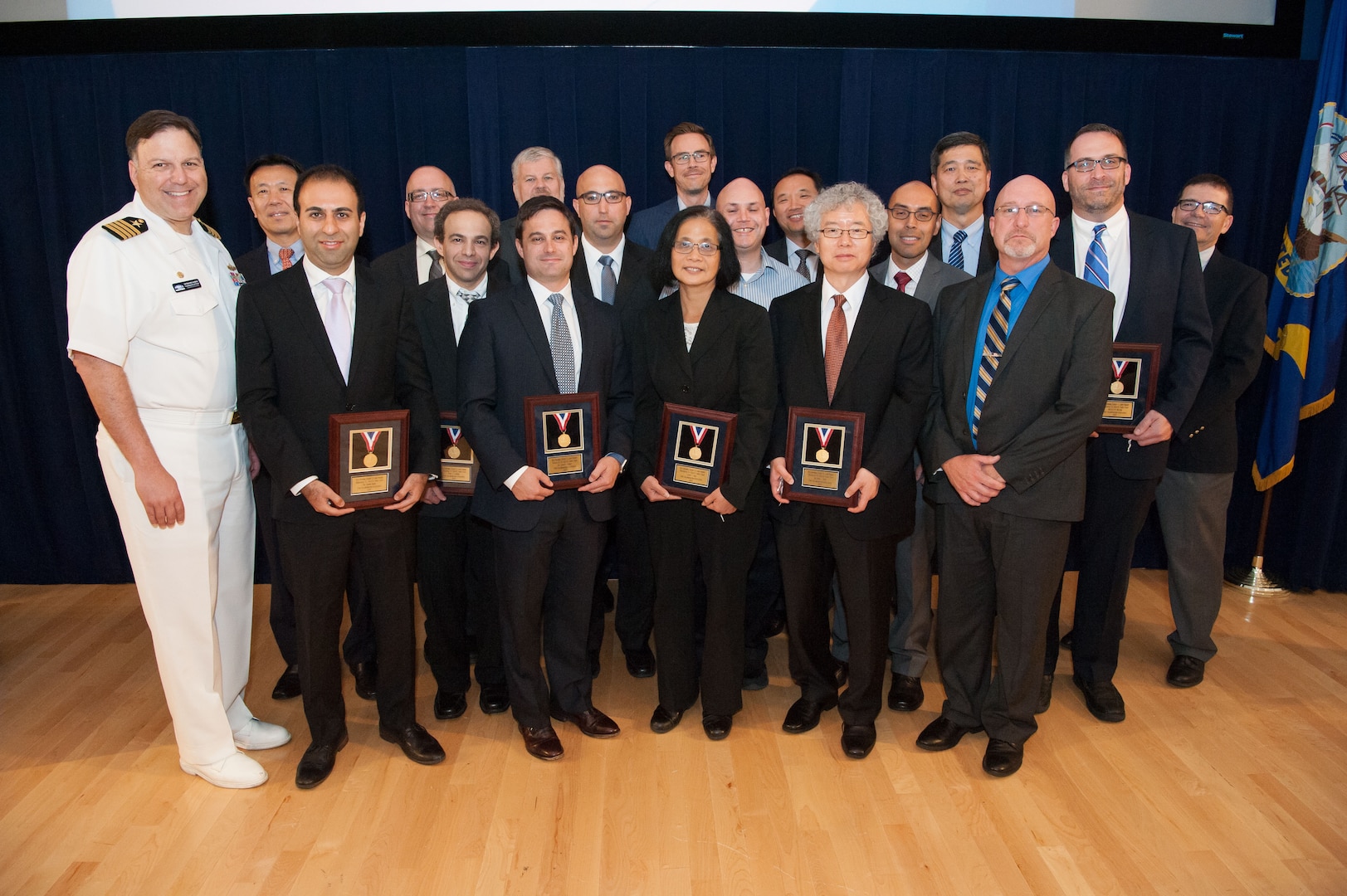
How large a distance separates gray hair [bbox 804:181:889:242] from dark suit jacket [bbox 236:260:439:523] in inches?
54.4

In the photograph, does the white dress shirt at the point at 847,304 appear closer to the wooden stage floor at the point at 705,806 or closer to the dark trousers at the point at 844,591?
the dark trousers at the point at 844,591

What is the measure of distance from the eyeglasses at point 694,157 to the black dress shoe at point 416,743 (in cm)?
253

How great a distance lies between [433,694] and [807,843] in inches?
66.8

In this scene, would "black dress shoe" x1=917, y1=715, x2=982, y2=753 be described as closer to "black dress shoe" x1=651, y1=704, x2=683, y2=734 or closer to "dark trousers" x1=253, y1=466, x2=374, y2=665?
"black dress shoe" x1=651, y1=704, x2=683, y2=734

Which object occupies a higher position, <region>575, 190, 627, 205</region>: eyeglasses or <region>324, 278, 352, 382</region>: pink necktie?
<region>575, 190, 627, 205</region>: eyeglasses

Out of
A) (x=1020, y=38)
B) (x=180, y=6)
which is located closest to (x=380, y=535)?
(x=180, y=6)

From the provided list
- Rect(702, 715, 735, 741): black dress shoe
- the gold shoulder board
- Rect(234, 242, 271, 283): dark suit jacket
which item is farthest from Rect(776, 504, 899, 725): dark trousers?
Rect(234, 242, 271, 283): dark suit jacket

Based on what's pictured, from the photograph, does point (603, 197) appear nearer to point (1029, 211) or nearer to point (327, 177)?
point (327, 177)

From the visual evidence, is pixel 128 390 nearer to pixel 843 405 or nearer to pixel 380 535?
pixel 380 535

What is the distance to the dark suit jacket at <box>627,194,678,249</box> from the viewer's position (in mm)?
3928

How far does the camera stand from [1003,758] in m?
2.92

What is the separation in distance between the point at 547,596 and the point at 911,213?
1.99 m

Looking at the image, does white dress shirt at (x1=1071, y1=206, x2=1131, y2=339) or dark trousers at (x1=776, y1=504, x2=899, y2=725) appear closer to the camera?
dark trousers at (x1=776, y1=504, x2=899, y2=725)

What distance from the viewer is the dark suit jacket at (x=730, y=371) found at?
2.86m
